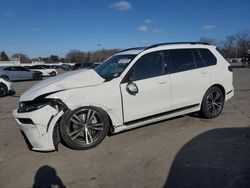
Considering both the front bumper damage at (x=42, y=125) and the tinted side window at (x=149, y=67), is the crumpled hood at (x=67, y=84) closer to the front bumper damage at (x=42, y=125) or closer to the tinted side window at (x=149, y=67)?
the front bumper damage at (x=42, y=125)

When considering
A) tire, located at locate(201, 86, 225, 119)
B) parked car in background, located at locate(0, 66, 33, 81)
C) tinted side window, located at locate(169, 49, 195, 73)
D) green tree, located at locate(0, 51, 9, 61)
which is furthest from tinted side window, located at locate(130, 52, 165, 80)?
green tree, located at locate(0, 51, 9, 61)

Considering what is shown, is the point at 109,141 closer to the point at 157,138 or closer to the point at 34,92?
the point at 157,138

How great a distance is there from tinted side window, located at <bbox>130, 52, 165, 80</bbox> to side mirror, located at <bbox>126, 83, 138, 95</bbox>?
0.16m

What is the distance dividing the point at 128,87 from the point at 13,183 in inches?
95.1

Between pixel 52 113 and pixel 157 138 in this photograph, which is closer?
pixel 52 113

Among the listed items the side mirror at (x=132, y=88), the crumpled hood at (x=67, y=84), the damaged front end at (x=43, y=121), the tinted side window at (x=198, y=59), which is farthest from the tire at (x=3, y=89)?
the tinted side window at (x=198, y=59)

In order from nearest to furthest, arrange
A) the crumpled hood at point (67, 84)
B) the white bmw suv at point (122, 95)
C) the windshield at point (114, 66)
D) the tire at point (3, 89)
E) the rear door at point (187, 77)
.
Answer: the white bmw suv at point (122, 95) → the crumpled hood at point (67, 84) → the windshield at point (114, 66) → the rear door at point (187, 77) → the tire at point (3, 89)

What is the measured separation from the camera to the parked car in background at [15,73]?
23625 mm

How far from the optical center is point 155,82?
16.4ft

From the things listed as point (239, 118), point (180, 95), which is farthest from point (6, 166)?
point (239, 118)

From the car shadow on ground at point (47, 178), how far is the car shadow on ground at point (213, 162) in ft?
4.83

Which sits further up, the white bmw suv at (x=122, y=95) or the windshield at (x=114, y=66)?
the windshield at (x=114, y=66)

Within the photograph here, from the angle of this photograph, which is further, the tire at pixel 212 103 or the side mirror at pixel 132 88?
the tire at pixel 212 103

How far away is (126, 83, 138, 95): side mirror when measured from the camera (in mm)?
4734
